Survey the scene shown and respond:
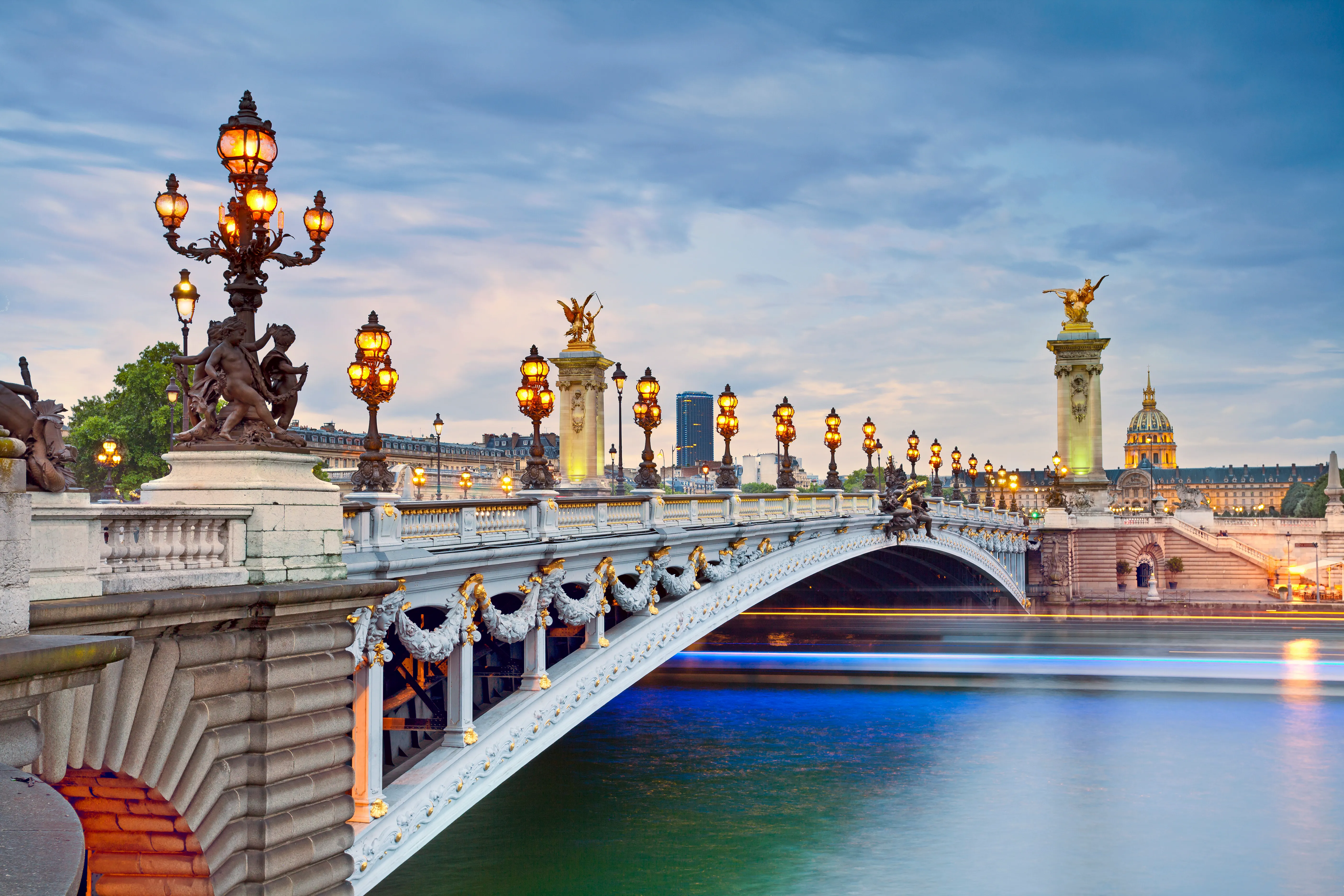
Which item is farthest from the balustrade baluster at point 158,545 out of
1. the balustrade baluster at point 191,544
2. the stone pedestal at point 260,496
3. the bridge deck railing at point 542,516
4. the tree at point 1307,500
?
the tree at point 1307,500

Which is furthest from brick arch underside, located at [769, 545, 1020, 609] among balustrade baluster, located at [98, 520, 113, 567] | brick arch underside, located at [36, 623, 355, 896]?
balustrade baluster, located at [98, 520, 113, 567]

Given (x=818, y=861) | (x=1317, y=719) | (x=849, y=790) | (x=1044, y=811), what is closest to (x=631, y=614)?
(x=818, y=861)

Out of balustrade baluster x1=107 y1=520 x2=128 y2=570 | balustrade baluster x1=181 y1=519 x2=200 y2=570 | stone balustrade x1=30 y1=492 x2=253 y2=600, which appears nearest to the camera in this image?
stone balustrade x1=30 y1=492 x2=253 y2=600

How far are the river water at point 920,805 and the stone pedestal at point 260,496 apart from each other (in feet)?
44.7

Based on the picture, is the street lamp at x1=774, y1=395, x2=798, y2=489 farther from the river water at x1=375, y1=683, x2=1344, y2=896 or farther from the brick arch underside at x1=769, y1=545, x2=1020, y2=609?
the brick arch underside at x1=769, y1=545, x2=1020, y2=609

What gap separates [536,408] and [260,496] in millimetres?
9858

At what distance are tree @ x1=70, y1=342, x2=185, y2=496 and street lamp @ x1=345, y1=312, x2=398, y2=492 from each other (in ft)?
106

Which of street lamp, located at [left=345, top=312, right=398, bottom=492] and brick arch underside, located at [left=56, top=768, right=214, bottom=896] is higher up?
street lamp, located at [left=345, top=312, right=398, bottom=492]

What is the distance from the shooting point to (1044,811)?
3067 cm

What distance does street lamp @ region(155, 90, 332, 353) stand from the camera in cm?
1238

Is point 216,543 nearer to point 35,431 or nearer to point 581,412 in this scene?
point 35,431

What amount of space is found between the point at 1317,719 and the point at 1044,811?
55.8 feet

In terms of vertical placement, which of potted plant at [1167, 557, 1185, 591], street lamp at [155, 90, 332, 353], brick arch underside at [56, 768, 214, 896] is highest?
street lamp at [155, 90, 332, 353]

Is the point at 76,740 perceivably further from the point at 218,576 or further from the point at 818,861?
the point at 818,861
